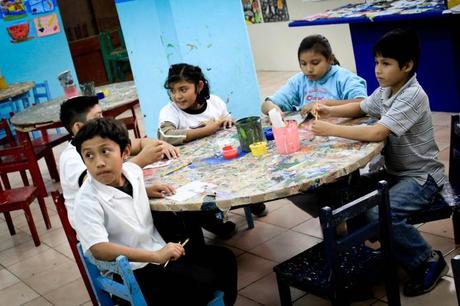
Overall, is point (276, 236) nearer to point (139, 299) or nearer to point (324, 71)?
point (324, 71)

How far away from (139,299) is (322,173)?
929 millimetres

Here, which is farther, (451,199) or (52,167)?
(52,167)

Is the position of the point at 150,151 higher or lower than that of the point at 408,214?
higher

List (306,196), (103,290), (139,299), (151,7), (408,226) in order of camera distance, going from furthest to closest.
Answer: (151,7) → (306,196) → (408,226) → (103,290) → (139,299)

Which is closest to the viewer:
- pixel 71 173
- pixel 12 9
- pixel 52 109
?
pixel 71 173

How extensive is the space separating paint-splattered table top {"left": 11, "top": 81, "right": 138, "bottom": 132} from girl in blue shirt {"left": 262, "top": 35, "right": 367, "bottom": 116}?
6.70 ft

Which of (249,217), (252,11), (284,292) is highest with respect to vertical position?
(252,11)

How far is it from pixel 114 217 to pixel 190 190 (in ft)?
1.19

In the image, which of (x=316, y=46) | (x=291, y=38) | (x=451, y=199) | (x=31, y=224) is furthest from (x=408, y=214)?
(x=291, y=38)

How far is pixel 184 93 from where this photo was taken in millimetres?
3643

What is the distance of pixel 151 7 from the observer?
5.54 metres

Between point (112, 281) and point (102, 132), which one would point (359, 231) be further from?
point (102, 132)

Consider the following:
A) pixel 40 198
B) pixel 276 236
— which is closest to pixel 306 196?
pixel 276 236

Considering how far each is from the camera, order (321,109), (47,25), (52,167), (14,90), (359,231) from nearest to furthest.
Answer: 1. (359,231)
2. (321,109)
3. (52,167)
4. (14,90)
5. (47,25)
